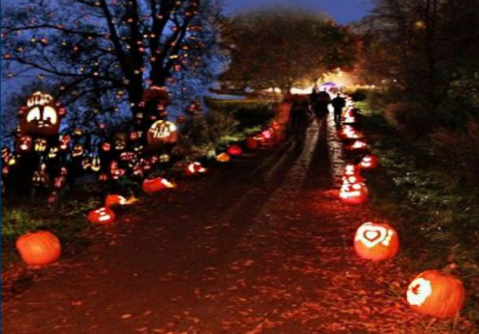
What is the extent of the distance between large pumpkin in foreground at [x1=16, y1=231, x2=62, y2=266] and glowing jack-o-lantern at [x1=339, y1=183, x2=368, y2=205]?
5427 millimetres

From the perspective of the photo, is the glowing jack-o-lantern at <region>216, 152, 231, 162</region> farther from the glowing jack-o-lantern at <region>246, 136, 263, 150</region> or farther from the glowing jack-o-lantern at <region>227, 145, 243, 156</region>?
the glowing jack-o-lantern at <region>246, 136, 263, 150</region>

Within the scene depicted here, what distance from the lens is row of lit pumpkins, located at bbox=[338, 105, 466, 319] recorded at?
5527 mm

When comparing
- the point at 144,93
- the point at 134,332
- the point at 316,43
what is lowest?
the point at 134,332

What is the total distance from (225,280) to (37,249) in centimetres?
244

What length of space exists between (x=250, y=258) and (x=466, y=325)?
9.41 ft

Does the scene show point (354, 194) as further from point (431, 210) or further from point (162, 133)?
point (162, 133)

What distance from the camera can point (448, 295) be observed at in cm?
553

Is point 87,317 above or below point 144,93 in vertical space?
below

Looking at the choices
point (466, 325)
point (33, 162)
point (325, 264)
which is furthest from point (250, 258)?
point (33, 162)

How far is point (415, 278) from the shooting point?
611cm

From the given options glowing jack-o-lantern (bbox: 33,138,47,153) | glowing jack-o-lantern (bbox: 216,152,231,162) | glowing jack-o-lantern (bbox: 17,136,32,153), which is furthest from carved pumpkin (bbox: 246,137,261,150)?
glowing jack-o-lantern (bbox: 17,136,32,153)

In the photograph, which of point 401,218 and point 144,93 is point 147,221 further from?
point 144,93

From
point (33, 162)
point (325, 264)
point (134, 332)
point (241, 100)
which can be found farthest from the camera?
point (241, 100)

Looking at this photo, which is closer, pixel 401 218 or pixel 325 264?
pixel 325 264
